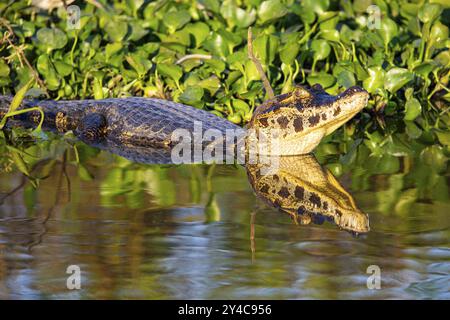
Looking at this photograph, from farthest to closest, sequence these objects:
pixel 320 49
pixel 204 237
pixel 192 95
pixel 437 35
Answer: pixel 437 35, pixel 320 49, pixel 192 95, pixel 204 237

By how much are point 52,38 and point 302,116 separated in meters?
3.14

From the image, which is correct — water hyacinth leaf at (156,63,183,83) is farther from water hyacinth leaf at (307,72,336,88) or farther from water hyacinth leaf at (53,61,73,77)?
water hyacinth leaf at (307,72,336,88)

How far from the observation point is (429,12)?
10336mm

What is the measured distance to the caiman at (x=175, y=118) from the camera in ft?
26.1

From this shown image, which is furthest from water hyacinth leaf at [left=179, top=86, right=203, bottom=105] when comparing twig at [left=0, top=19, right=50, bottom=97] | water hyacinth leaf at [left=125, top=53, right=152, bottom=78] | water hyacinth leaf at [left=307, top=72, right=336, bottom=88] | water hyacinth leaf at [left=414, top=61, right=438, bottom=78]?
water hyacinth leaf at [left=414, top=61, right=438, bottom=78]

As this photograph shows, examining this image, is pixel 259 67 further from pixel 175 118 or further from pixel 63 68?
pixel 63 68

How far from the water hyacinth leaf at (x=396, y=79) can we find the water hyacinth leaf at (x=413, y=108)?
17cm

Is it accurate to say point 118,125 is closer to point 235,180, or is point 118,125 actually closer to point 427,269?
point 235,180

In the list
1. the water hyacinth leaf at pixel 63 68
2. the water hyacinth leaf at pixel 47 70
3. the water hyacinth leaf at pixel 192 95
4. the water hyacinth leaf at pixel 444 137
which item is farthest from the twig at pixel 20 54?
the water hyacinth leaf at pixel 444 137

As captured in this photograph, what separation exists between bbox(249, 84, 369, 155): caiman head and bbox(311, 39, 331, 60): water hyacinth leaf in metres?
1.96

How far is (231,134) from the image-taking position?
8578mm

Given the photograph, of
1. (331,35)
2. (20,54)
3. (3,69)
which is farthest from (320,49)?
(3,69)

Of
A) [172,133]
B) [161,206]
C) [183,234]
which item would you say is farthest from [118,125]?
[183,234]

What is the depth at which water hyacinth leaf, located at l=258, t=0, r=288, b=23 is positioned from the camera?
10.3 meters
